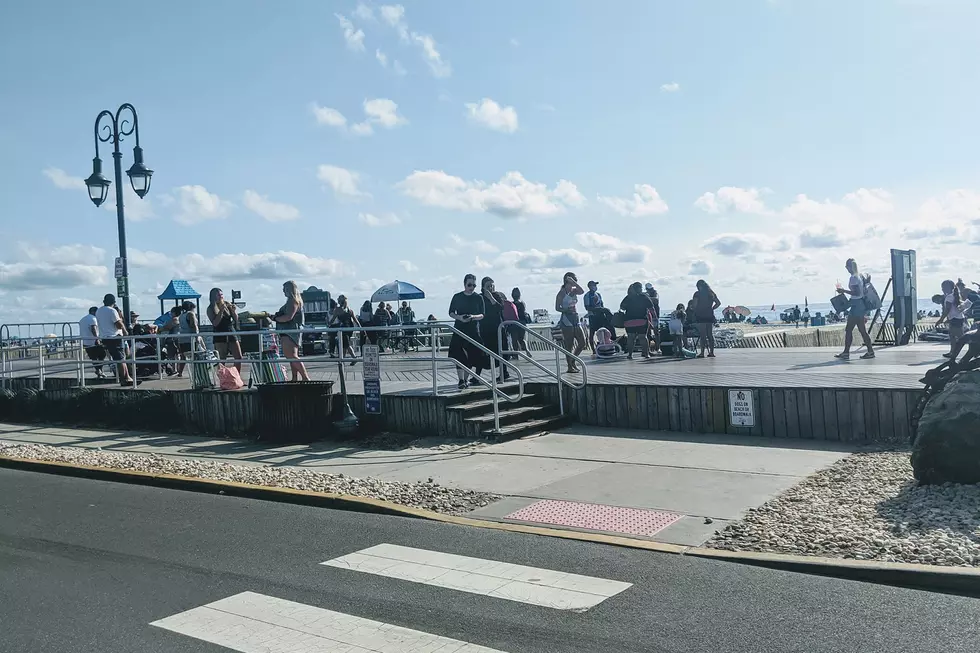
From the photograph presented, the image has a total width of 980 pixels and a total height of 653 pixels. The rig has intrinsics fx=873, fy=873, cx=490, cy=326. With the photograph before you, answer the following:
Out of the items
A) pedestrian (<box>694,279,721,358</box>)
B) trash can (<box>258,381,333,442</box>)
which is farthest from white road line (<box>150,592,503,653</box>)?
pedestrian (<box>694,279,721,358</box>)

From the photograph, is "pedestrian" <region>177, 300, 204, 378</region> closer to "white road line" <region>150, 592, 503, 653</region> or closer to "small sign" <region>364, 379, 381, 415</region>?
"small sign" <region>364, 379, 381, 415</region>

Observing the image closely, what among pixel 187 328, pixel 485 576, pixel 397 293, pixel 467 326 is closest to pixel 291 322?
pixel 467 326

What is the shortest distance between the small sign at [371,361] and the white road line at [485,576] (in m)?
4.91

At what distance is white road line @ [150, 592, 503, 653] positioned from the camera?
436 centimetres

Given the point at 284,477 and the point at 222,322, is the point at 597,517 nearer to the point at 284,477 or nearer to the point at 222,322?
the point at 284,477

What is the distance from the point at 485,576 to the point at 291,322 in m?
8.52

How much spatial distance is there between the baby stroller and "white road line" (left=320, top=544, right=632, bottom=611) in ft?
42.7

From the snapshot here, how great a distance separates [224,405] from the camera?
13.0m

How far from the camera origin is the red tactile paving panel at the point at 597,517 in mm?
6500

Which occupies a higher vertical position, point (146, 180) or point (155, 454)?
point (146, 180)

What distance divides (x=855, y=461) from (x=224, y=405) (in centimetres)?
879

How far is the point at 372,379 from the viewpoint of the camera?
11.2 metres

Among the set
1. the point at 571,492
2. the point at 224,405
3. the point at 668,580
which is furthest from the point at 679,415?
the point at 224,405

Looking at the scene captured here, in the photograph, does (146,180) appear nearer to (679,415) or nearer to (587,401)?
(587,401)
